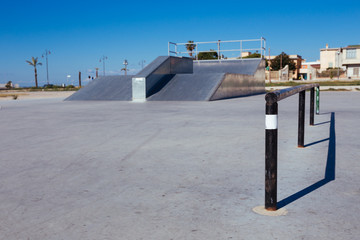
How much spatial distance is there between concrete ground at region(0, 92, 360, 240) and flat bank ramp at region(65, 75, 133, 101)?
41.8 feet

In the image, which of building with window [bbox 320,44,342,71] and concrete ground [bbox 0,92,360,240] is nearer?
concrete ground [bbox 0,92,360,240]

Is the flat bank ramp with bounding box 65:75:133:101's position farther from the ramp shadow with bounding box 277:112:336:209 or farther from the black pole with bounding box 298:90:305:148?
the ramp shadow with bounding box 277:112:336:209

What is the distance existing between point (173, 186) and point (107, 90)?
17597mm

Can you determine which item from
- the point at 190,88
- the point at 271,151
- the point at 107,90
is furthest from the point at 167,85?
the point at 271,151

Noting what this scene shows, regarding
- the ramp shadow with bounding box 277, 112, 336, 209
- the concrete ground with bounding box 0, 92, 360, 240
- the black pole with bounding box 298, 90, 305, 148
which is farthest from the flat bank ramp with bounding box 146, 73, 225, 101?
Result: the ramp shadow with bounding box 277, 112, 336, 209

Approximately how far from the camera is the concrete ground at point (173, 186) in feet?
8.54

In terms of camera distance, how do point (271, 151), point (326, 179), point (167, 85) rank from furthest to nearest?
point (167, 85) < point (326, 179) < point (271, 151)

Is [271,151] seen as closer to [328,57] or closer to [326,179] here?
[326,179]

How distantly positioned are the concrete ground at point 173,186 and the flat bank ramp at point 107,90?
41.8 ft

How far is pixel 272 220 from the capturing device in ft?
8.89

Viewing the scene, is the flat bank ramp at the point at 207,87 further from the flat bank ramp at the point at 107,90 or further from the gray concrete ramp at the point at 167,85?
the flat bank ramp at the point at 107,90

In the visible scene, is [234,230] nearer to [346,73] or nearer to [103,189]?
[103,189]

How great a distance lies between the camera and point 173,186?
364 centimetres

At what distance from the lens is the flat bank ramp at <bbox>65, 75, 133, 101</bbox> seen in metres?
19.5
